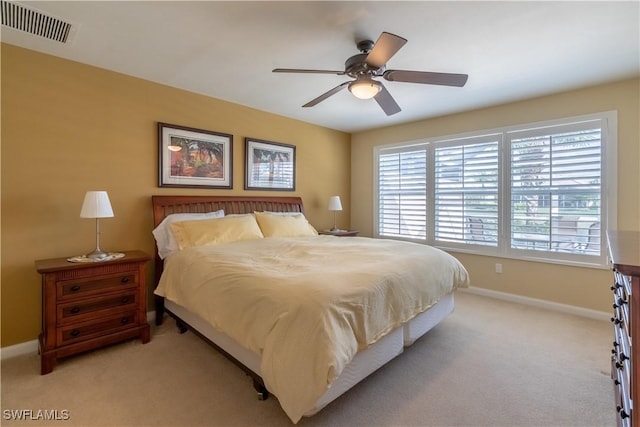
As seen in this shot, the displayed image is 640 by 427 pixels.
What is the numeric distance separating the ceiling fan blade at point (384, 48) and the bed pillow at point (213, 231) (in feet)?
6.90

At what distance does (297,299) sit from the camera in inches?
63.2

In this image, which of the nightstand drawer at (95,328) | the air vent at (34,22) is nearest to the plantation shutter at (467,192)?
the nightstand drawer at (95,328)

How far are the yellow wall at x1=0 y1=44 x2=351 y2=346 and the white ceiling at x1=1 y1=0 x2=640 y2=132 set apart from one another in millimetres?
193

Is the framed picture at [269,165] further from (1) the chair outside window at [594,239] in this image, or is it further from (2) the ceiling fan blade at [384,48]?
(1) the chair outside window at [594,239]

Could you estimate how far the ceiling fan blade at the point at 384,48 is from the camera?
5.90 feet

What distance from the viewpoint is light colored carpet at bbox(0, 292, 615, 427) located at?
176cm

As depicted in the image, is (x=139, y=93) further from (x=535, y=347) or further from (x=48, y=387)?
(x=535, y=347)

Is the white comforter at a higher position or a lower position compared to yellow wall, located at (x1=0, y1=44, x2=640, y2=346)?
lower

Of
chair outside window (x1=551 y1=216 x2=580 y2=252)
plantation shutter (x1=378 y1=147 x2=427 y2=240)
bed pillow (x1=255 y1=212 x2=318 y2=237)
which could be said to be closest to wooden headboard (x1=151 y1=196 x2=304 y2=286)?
bed pillow (x1=255 y1=212 x2=318 y2=237)

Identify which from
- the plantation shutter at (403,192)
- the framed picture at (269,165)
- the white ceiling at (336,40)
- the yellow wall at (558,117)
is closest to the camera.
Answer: the white ceiling at (336,40)

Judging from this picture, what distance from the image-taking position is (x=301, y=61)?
2738 mm

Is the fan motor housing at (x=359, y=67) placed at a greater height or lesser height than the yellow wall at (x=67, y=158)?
greater

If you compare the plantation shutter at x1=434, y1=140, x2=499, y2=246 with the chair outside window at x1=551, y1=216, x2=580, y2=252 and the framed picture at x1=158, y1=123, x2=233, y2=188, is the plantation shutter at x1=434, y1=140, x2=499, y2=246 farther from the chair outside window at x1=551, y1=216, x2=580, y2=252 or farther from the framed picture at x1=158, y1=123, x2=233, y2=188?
the framed picture at x1=158, y1=123, x2=233, y2=188

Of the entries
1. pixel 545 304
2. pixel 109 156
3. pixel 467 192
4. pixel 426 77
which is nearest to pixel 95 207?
pixel 109 156
